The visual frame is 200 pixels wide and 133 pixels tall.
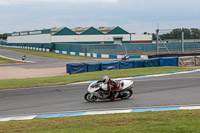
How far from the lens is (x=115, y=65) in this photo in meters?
31.7

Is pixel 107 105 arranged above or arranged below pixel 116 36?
below

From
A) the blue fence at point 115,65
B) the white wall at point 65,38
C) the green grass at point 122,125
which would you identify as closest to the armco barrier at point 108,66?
the blue fence at point 115,65

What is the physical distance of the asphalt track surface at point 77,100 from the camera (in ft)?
43.3

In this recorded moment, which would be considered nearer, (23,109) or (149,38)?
(23,109)

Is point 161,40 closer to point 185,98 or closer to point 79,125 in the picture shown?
point 185,98

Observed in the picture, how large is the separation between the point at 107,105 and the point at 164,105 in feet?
8.42

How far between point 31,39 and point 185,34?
2367 inches

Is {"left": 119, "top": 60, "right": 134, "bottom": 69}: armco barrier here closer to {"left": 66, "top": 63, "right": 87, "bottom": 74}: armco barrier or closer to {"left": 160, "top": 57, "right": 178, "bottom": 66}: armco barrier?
{"left": 160, "top": 57, "right": 178, "bottom": 66}: armco barrier

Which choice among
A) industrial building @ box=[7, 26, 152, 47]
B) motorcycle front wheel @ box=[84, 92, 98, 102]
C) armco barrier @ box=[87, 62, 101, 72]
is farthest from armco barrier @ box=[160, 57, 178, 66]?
industrial building @ box=[7, 26, 152, 47]

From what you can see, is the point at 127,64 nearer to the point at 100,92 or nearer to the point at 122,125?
the point at 100,92

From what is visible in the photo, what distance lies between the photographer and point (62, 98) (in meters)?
15.9

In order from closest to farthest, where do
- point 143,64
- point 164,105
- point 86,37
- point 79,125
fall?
1. point 79,125
2. point 164,105
3. point 143,64
4. point 86,37

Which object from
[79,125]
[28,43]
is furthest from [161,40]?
[28,43]

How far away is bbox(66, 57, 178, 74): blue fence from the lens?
31.1 m
